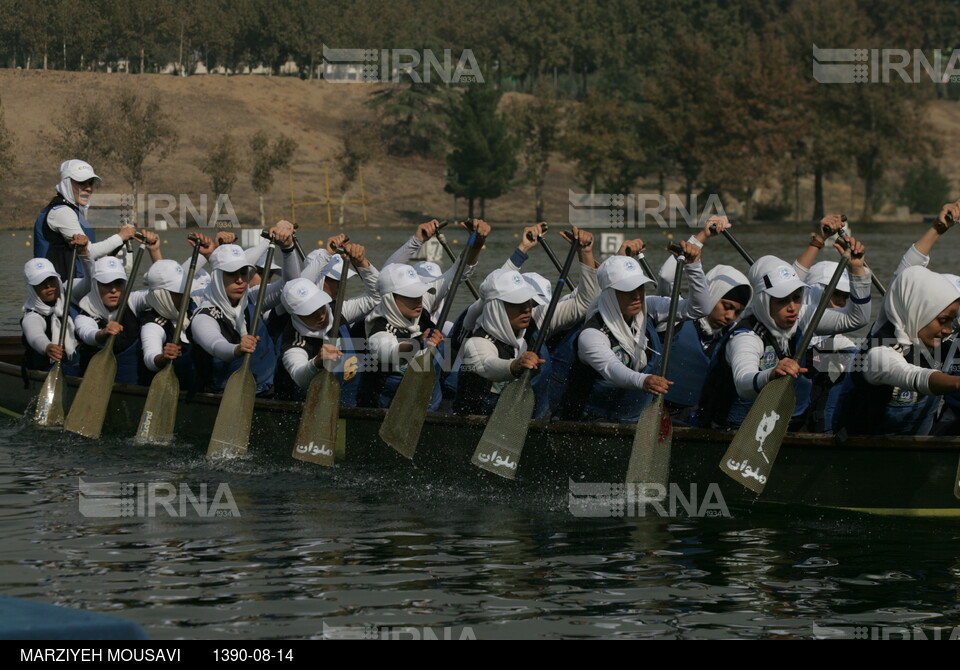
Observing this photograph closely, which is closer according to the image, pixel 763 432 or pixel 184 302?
pixel 763 432

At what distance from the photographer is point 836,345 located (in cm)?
1141

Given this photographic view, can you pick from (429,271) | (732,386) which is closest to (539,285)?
(429,271)

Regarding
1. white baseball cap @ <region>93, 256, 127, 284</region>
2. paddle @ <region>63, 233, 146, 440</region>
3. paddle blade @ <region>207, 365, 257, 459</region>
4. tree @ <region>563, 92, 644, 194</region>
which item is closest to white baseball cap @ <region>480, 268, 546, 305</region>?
paddle blade @ <region>207, 365, 257, 459</region>

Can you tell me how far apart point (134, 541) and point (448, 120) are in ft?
263

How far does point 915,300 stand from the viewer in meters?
9.02

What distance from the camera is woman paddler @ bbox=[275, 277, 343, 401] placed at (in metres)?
11.7

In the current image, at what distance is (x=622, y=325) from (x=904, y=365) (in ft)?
7.10

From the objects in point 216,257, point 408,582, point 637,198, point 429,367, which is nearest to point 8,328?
point 216,257

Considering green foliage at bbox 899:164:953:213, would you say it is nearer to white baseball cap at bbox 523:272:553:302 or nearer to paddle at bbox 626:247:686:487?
white baseball cap at bbox 523:272:553:302

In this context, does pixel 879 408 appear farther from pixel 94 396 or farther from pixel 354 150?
pixel 354 150

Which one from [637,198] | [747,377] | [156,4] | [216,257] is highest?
[156,4]

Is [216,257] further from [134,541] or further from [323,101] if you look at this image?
[323,101]

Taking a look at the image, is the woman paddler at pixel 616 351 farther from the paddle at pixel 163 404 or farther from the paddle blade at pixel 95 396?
the paddle blade at pixel 95 396

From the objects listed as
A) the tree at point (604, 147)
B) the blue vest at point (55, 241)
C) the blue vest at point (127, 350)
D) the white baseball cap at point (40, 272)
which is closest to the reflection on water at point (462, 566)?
the blue vest at point (127, 350)
